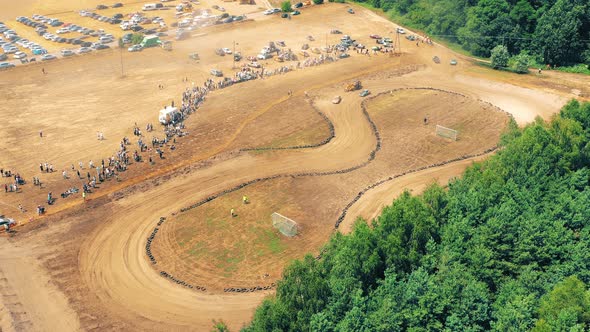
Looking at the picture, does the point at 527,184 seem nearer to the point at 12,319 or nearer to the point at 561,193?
the point at 561,193

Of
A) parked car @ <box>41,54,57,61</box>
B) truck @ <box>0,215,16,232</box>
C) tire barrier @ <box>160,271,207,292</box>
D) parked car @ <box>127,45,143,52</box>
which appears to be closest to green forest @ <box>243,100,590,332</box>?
tire barrier @ <box>160,271,207,292</box>

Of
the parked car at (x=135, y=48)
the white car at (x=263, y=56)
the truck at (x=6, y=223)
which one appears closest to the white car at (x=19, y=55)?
the parked car at (x=135, y=48)

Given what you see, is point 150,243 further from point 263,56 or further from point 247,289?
point 263,56

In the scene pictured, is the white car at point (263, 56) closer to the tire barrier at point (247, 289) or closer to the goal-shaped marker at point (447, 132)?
the goal-shaped marker at point (447, 132)

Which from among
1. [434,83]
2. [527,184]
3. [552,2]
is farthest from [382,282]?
[552,2]

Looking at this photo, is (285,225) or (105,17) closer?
(285,225)

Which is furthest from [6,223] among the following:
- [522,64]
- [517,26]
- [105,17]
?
[517,26]
